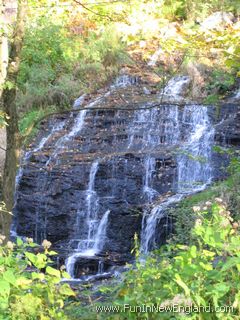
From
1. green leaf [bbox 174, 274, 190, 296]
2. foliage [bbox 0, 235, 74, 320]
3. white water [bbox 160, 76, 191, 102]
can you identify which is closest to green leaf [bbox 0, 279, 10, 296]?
foliage [bbox 0, 235, 74, 320]

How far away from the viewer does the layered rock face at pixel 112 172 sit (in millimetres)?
9062

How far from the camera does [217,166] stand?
999 centimetres

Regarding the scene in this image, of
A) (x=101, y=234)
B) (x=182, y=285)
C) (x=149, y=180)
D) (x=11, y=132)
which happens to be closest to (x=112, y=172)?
(x=149, y=180)

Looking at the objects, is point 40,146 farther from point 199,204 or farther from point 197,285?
point 197,285

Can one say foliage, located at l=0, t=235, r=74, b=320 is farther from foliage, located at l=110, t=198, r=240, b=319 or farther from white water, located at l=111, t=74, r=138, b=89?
white water, located at l=111, t=74, r=138, b=89

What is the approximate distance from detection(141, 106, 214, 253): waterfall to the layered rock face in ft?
0.08

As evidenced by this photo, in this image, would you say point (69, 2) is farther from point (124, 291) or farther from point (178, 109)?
point (178, 109)

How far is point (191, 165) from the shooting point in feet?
33.0

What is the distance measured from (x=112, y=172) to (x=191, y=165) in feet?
5.77

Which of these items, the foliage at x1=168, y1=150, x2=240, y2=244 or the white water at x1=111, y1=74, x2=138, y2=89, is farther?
the white water at x1=111, y1=74, x2=138, y2=89

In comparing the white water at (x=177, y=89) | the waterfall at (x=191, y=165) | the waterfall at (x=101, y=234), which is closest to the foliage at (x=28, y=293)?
the waterfall at (x=191, y=165)

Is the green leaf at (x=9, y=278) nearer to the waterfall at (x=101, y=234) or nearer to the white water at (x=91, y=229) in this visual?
the white water at (x=91, y=229)

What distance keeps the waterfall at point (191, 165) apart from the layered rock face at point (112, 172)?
0.08ft

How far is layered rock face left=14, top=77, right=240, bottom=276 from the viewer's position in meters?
9.06
